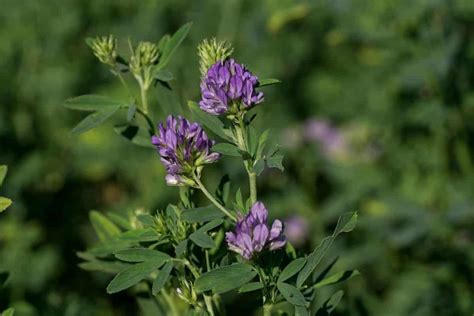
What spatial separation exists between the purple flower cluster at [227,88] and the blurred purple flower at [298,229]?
84.5 inches

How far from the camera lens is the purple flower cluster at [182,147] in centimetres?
134

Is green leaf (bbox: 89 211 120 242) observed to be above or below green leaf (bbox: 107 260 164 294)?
below

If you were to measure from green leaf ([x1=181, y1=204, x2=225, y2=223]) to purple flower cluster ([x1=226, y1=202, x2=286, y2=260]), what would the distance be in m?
0.06

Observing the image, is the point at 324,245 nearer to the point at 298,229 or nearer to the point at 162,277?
the point at 162,277

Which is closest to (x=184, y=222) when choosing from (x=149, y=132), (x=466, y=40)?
(x=149, y=132)

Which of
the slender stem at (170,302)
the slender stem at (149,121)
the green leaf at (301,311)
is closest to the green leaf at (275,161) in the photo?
the green leaf at (301,311)

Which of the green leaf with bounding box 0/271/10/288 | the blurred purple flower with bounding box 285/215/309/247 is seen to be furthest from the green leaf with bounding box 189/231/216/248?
the blurred purple flower with bounding box 285/215/309/247

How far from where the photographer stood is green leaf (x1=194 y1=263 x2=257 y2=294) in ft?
4.29

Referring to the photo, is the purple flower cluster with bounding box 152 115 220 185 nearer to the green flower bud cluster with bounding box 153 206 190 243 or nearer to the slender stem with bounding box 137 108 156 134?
the green flower bud cluster with bounding box 153 206 190 243

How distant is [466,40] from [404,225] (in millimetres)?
720

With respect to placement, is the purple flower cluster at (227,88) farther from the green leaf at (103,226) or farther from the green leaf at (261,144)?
the green leaf at (103,226)

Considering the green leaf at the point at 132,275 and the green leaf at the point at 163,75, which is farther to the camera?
the green leaf at the point at 163,75

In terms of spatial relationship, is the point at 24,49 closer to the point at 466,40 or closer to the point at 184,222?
the point at 466,40

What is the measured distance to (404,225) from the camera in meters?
3.06
